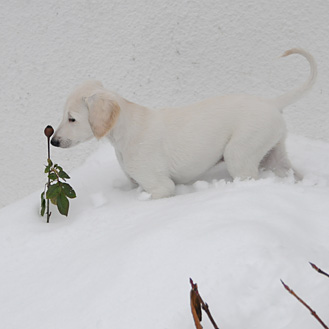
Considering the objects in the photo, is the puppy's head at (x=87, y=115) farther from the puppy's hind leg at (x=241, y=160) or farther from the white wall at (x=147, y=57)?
the white wall at (x=147, y=57)

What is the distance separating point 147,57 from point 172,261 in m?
2.93

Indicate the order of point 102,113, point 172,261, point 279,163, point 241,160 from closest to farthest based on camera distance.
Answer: point 172,261, point 102,113, point 241,160, point 279,163

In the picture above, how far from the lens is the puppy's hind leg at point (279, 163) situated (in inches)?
102

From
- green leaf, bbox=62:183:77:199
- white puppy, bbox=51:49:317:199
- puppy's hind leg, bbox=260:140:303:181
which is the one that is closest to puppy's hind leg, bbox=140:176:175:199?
white puppy, bbox=51:49:317:199

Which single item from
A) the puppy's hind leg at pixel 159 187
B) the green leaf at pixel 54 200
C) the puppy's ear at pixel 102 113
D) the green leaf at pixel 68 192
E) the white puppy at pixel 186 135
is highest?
the puppy's ear at pixel 102 113

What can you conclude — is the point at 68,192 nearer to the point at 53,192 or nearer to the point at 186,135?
the point at 53,192

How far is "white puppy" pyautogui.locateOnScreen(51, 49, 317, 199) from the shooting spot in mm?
2385

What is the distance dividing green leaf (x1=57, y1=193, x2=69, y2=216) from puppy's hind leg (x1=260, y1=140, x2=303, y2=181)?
107cm

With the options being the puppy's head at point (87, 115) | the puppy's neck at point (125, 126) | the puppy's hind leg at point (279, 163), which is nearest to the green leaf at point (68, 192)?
the puppy's head at point (87, 115)

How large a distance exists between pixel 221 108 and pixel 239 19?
1990 mm

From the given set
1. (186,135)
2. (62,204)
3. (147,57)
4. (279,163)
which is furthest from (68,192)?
(147,57)

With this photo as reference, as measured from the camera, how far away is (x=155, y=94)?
4.01m

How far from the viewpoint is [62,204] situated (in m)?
2.28

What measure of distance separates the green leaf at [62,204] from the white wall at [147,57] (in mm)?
1470
